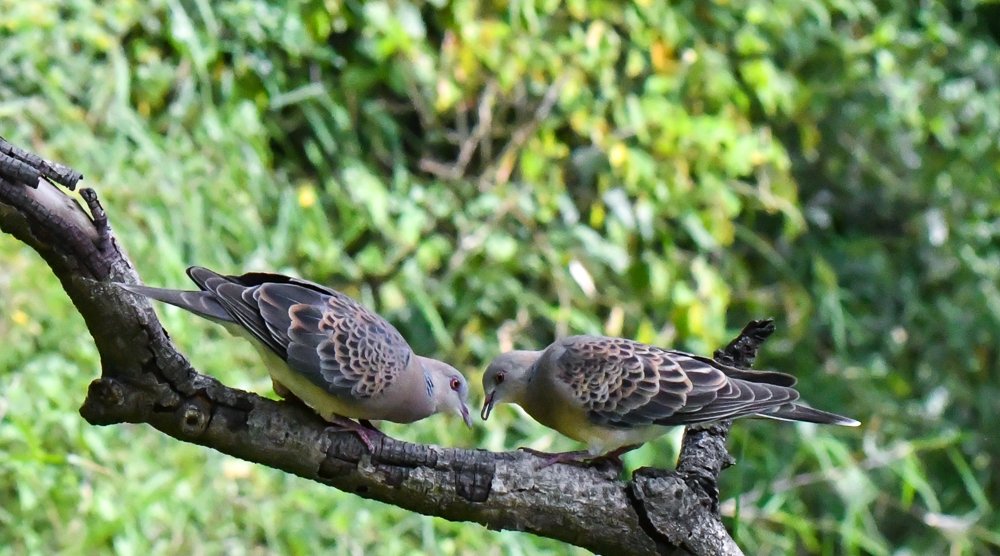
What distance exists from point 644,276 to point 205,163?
2.06 metres

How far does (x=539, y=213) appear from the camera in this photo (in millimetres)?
4703

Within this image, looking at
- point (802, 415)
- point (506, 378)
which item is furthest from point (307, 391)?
point (802, 415)

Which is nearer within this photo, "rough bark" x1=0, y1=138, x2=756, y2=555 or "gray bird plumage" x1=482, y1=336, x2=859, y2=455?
"rough bark" x1=0, y1=138, x2=756, y2=555

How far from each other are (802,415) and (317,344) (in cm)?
111

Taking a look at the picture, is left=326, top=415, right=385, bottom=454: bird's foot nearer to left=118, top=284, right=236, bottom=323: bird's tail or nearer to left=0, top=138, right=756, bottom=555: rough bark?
left=0, top=138, right=756, bottom=555: rough bark

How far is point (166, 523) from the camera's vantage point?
11.3ft

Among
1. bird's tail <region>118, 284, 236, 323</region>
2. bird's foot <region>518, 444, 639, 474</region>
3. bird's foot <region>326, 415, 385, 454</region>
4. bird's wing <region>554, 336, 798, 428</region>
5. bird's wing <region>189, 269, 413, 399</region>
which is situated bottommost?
bird's wing <region>554, 336, 798, 428</region>

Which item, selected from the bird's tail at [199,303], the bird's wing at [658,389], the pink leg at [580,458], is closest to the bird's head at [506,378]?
the bird's wing at [658,389]

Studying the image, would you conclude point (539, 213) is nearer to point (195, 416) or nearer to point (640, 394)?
point (640, 394)

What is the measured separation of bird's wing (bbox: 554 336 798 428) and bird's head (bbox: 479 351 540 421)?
22cm

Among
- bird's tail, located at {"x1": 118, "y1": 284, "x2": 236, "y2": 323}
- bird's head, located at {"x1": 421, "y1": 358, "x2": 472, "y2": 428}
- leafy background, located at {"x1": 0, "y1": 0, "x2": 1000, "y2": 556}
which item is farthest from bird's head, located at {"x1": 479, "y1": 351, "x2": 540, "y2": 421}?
leafy background, located at {"x1": 0, "y1": 0, "x2": 1000, "y2": 556}

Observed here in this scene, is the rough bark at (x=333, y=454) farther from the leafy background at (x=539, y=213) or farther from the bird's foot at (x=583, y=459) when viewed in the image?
the leafy background at (x=539, y=213)

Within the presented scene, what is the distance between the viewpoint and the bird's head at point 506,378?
268cm

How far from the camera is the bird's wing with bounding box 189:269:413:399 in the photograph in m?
2.09
